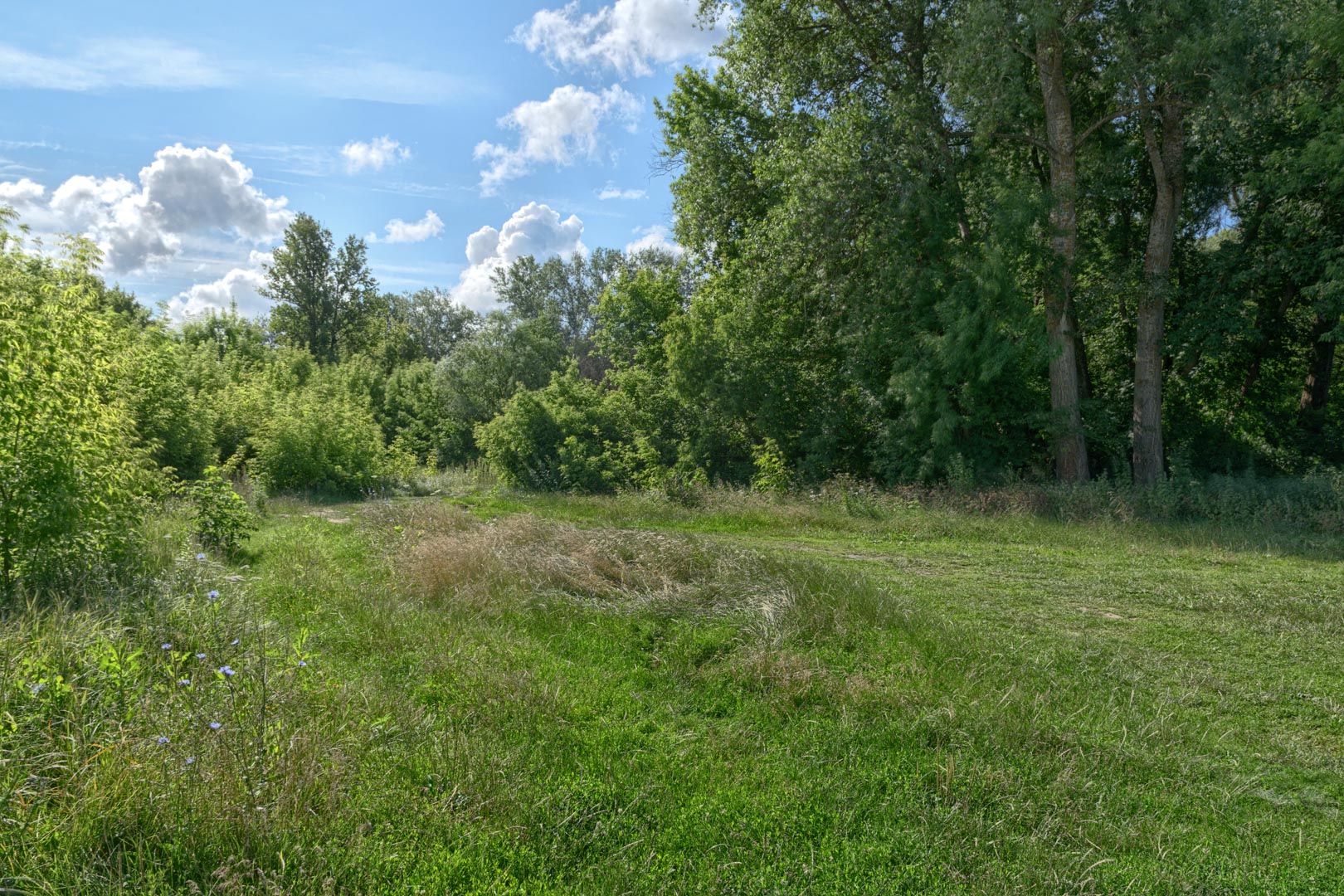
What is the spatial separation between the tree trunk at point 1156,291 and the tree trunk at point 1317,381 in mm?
4978

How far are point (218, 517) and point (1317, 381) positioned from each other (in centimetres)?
2360

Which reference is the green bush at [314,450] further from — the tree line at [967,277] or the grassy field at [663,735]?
the grassy field at [663,735]

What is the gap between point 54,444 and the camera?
580 cm

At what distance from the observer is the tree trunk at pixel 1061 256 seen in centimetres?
1544

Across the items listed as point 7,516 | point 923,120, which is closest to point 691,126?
point 923,120

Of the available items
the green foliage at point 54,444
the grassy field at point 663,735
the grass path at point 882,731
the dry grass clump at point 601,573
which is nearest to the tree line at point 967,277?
the green foliage at point 54,444

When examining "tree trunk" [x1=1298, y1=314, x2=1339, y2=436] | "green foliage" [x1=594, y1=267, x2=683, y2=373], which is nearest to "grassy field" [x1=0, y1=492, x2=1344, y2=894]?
"tree trunk" [x1=1298, y1=314, x2=1339, y2=436]

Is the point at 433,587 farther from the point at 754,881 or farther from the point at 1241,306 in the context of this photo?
the point at 1241,306

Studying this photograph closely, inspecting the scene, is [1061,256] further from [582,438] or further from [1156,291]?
[582,438]

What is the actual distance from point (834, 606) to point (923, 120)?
13.5 metres

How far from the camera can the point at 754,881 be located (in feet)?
10.8

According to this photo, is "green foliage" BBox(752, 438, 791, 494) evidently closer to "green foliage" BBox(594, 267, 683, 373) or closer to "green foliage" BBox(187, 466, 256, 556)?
"green foliage" BBox(594, 267, 683, 373)

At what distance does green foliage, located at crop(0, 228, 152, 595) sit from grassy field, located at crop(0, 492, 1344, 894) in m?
0.69

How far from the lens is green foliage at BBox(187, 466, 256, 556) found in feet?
32.0
